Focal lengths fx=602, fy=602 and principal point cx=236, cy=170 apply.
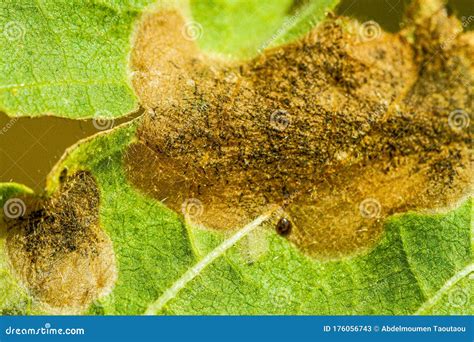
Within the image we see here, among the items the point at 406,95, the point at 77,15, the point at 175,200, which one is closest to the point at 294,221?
the point at 175,200

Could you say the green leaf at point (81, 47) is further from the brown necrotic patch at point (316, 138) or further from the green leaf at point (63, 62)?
the brown necrotic patch at point (316, 138)

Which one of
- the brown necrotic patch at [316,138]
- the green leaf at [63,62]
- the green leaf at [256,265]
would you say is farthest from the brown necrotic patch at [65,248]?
the green leaf at [63,62]

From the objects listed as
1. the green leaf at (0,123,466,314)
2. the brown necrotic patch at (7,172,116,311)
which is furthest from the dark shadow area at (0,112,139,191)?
the brown necrotic patch at (7,172,116,311)

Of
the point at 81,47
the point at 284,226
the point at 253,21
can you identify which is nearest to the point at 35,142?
the point at 81,47

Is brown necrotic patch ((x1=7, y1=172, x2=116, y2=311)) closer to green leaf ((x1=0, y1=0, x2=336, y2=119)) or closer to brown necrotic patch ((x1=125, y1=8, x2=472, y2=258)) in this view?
brown necrotic patch ((x1=125, y1=8, x2=472, y2=258))

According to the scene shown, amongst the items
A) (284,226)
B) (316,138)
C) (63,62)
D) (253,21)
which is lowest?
(284,226)

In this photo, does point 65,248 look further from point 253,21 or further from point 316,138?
point 253,21
